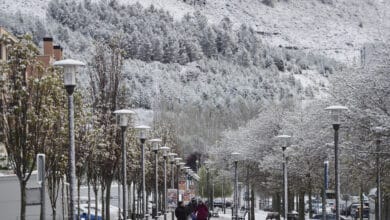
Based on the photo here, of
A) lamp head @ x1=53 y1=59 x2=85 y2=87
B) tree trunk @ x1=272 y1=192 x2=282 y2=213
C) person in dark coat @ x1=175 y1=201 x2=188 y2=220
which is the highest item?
lamp head @ x1=53 y1=59 x2=85 y2=87

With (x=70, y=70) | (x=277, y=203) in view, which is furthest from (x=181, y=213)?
(x=277, y=203)

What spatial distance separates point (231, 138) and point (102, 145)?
72.9 meters

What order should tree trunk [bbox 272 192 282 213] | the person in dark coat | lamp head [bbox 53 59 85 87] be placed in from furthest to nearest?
tree trunk [bbox 272 192 282 213], the person in dark coat, lamp head [bbox 53 59 85 87]

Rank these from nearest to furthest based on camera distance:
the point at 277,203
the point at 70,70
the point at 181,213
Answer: the point at 70,70 < the point at 181,213 < the point at 277,203

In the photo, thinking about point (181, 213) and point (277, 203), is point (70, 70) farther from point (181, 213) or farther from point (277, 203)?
point (277, 203)

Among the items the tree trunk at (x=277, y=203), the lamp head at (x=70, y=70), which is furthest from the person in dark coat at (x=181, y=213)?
the tree trunk at (x=277, y=203)

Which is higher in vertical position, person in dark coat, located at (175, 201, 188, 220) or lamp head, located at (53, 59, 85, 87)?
lamp head, located at (53, 59, 85, 87)

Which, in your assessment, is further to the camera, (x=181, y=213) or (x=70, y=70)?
(x=181, y=213)

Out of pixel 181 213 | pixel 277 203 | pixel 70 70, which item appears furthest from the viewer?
pixel 277 203

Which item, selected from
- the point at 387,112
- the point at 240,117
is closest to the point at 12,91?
the point at 387,112

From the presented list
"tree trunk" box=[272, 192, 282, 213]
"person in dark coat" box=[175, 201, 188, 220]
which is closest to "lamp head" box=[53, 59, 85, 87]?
"person in dark coat" box=[175, 201, 188, 220]

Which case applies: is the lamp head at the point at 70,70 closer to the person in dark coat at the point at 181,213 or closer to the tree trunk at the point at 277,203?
the person in dark coat at the point at 181,213

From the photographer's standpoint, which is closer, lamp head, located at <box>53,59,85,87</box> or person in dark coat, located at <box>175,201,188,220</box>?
lamp head, located at <box>53,59,85,87</box>

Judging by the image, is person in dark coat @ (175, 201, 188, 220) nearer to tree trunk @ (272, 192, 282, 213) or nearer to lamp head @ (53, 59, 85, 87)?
lamp head @ (53, 59, 85, 87)
